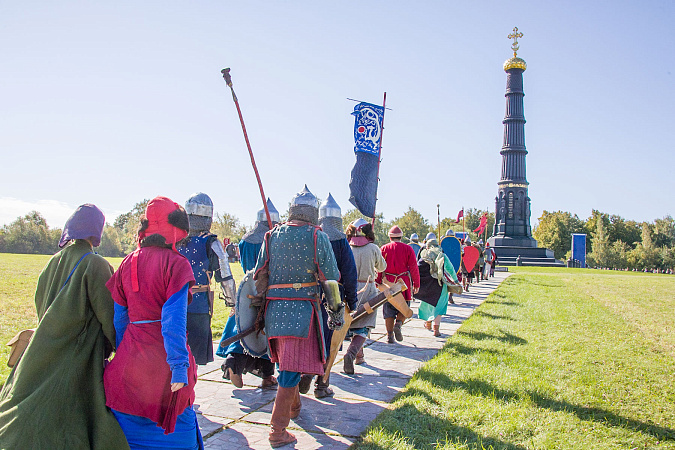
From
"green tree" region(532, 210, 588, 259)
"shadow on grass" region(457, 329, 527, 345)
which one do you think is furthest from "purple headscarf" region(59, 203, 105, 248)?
"green tree" region(532, 210, 588, 259)

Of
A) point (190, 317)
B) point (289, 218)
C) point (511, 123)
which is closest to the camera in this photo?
point (289, 218)

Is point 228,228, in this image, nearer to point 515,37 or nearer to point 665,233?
point 515,37

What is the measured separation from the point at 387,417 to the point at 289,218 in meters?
1.74

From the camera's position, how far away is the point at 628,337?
847cm

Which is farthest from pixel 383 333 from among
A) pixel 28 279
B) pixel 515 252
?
pixel 515 252

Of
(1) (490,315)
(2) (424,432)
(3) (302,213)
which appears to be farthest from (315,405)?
(1) (490,315)

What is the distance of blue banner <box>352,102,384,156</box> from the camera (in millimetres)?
8133

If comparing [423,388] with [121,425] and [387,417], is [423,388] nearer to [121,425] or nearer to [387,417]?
[387,417]

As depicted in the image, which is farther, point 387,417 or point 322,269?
point 387,417

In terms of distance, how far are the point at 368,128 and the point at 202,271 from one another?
451 cm

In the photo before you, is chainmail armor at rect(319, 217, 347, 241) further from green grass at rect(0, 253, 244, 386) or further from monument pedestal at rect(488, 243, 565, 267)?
monument pedestal at rect(488, 243, 565, 267)

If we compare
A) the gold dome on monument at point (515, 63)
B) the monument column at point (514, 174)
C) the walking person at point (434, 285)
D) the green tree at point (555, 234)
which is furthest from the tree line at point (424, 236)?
the walking person at point (434, 285)

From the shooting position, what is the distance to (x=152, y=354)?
259 centimetres

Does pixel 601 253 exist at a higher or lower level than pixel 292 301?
higher
